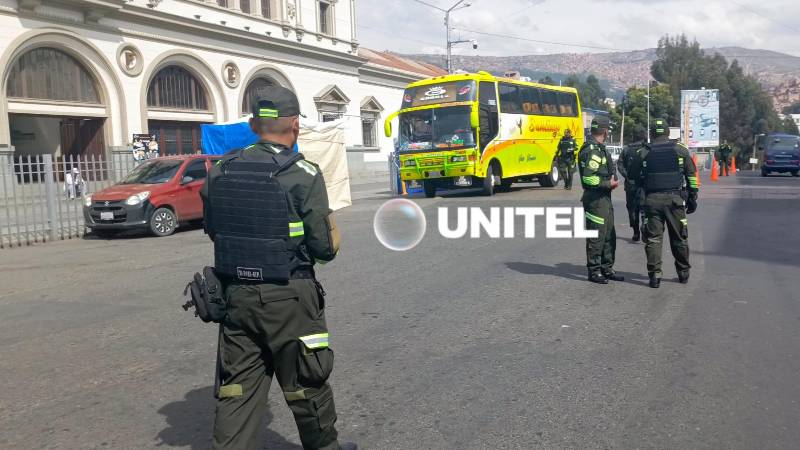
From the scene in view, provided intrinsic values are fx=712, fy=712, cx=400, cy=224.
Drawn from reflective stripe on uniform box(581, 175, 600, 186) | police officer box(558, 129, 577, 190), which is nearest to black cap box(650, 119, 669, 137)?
reflective stripe on uniform box(581, 175, 600, 186)

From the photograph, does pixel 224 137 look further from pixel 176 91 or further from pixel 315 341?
pixel 315 341

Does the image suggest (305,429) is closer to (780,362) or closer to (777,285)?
(780,362)

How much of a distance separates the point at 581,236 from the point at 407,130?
1013cm

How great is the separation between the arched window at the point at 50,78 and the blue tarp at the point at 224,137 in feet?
15.7

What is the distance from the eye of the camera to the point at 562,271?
29.1ft

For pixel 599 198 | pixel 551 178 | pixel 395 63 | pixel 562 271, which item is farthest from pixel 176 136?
pixel 395 63

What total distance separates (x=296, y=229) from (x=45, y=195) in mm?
12978

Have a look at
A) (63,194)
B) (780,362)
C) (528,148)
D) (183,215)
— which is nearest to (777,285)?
(780,362)

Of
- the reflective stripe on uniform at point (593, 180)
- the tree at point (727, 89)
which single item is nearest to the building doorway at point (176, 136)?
the reflective stripe on uniform at point (593, 180)

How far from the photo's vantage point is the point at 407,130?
21.3 metres

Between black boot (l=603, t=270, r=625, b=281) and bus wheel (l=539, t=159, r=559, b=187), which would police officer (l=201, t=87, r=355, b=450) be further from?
bus wheel (l=539, t=159, r=559, b=187)

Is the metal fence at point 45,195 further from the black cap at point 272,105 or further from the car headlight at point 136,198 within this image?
the black cap at point 272,105

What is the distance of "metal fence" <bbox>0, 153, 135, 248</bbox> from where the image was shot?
13422 mm

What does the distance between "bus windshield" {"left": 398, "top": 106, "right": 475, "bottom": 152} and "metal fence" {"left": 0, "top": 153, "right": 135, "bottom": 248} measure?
8.79 meters
